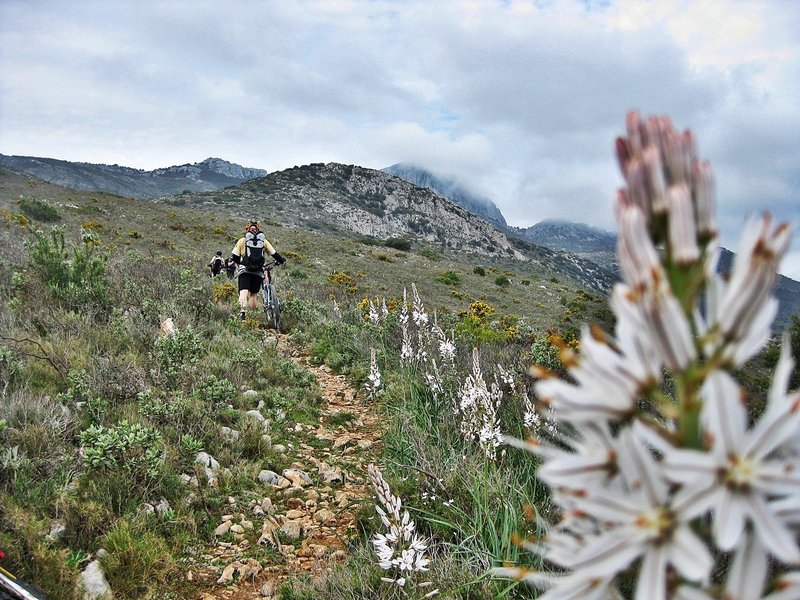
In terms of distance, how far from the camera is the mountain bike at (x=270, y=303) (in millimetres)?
11477

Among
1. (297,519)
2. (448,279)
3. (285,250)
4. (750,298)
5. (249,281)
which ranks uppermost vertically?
(285,250)

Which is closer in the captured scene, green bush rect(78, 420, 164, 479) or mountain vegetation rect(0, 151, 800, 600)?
mountain vegetation rect(0, 151, 800, 600)

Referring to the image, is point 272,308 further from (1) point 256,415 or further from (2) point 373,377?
(1) point 256,415

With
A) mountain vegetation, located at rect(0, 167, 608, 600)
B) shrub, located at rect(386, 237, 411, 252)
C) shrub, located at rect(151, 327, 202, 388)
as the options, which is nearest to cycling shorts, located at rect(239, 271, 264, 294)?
mountain vegetation, located at rect(0, 167, 608, 600)

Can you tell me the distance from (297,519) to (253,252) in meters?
7.46

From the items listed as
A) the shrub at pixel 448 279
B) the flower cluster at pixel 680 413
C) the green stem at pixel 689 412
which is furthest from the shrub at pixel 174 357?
the shrub at pixel 448 279

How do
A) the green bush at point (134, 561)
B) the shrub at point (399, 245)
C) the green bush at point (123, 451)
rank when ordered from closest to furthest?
the green bush at point (134, 561) → the green bush at point (123, 451) → the shrub at point (399, 245)

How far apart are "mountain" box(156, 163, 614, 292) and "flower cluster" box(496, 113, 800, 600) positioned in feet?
173

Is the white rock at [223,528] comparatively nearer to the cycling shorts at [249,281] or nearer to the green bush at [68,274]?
the green bush at [68,274]

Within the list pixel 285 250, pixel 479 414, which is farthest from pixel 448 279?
pixel 479 414

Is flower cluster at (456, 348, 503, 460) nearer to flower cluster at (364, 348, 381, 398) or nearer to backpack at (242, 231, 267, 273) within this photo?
flower cluster at (364, 348, 381, 398)

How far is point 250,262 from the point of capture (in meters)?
11.3

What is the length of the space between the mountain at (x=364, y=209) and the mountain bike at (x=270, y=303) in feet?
136

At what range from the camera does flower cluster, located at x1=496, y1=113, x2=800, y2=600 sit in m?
0.90
